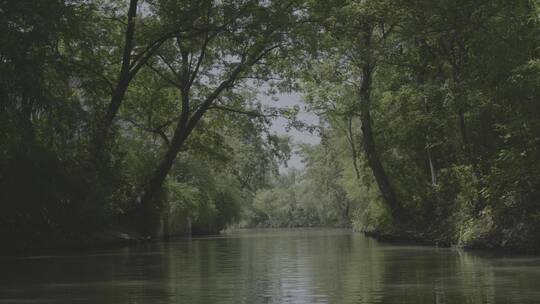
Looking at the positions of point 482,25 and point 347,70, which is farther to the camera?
point 347,70

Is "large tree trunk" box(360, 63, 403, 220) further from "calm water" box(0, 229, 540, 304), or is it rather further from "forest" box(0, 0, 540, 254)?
"calm water" box(0, 229, 540, 304)

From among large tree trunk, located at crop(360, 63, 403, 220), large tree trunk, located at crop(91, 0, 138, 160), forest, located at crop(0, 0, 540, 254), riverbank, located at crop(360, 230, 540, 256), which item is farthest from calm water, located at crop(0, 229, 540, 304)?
large tree trunk, located at crop(360, 63, 403, 220)

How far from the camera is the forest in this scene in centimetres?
2117

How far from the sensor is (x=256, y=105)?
4041cm

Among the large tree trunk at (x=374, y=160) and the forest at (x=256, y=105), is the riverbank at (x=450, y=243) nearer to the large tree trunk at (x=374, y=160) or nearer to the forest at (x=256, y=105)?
the forest at (x=256, y=105)

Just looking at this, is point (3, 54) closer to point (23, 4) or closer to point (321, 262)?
point (23, 4)

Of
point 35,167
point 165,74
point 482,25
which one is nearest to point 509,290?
point 482,25

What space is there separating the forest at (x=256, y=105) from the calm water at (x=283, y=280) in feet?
12.8

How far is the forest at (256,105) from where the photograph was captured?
21172 mm

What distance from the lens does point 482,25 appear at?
23.1m

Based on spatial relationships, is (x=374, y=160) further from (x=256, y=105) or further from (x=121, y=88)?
(x=121, y=88)

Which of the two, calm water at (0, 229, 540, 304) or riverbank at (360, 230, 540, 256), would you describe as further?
riverbank at (360, 230, 540, 256)

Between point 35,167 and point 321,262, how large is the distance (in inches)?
401

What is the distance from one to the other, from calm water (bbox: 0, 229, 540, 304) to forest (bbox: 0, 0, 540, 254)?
389 cm
